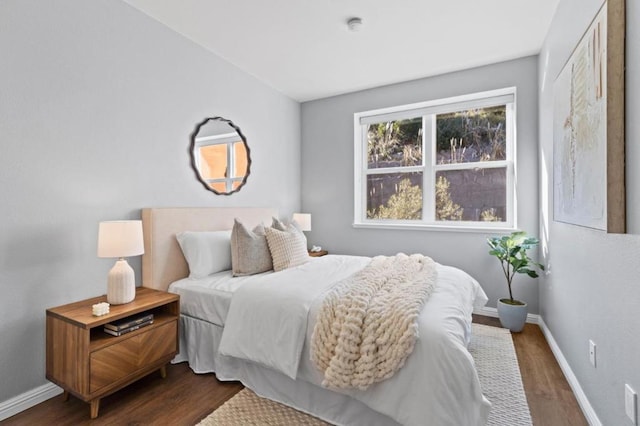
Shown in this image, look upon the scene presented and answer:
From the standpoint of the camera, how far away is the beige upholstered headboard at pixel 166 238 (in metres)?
2.37

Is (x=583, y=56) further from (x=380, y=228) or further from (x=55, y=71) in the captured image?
(x=55, y=71)

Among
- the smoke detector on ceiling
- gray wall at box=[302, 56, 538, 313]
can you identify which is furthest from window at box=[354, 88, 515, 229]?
the smoke detector on ceiling

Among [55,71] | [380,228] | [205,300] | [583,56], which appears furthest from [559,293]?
[55,71]

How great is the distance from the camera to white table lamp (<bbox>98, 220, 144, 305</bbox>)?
6.03ft

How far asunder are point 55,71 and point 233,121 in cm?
151

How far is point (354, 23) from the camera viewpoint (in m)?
2.49

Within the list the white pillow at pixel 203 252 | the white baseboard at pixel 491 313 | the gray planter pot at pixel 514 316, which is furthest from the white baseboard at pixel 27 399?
the white baseboard at pixel 491 313

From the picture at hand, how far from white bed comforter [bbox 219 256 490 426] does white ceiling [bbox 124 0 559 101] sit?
6.62 feet

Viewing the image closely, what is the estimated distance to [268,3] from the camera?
2.29 meters

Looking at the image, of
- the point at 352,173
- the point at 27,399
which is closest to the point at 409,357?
the point at 27,399

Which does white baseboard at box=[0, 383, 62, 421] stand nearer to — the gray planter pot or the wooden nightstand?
the wooden nightstand

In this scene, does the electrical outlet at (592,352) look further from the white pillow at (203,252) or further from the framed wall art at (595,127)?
the white pillow at (203,252)

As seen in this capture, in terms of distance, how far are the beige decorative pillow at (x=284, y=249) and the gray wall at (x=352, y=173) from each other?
1422mm

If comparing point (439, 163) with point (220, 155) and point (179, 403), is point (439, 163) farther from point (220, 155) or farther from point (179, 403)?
point (179, 403)
